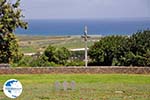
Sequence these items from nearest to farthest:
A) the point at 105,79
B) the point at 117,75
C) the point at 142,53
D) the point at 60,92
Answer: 1. the point at 60,92
2. the point at 105,79
3. the point at 117,75
4. the point at 142,53

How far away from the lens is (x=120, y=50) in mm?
58531

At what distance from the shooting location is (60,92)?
78.8 ft

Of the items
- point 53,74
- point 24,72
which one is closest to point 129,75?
point 53,74

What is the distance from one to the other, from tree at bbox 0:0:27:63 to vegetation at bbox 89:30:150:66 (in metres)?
24.1

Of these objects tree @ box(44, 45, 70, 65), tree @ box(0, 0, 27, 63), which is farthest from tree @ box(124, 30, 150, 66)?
tree @ box(0, 0, 27, 63)

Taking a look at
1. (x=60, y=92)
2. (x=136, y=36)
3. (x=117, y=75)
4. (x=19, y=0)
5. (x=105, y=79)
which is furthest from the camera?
(x=136, y=36)

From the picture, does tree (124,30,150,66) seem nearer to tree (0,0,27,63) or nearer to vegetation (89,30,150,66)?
vegetation (89,30,150,66)

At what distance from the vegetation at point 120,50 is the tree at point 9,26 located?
24.1 metres

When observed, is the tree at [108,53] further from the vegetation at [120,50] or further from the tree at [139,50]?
the tree at [139,50]

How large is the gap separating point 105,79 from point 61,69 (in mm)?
4808

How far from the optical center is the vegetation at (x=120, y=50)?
184 ft

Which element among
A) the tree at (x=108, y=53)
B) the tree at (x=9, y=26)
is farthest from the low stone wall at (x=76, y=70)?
the tree at (x=108, y=53)

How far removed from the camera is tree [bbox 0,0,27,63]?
99.1 feet

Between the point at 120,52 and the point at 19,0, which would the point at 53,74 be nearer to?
the point at 19,0
